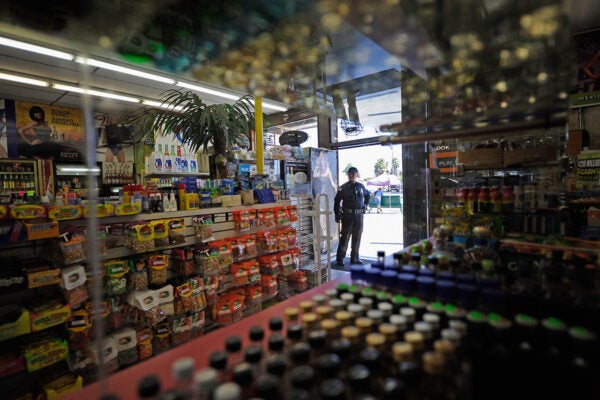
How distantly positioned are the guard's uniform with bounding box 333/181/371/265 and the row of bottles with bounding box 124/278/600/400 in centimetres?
476

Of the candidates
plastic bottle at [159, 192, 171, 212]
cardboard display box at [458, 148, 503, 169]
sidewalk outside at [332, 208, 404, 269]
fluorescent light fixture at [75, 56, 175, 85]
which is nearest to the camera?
cardboard display box at [458, 148, 503, 169]

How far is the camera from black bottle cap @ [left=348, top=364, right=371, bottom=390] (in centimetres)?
56

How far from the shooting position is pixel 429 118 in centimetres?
131

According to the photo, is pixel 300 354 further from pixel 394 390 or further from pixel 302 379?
pixel 394 390

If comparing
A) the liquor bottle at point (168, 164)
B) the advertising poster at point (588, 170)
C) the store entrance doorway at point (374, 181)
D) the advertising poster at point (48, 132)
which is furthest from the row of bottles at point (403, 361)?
the advertising poster at point (48, 132)

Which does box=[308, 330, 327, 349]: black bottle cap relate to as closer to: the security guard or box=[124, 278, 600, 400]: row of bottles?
box=[124, 278, 600, 400]: row of bottles

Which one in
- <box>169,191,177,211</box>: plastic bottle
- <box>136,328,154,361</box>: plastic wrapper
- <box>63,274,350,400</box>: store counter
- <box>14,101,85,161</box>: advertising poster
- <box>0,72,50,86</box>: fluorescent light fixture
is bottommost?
<box>136,328,154,361</box>: plastic wrapper

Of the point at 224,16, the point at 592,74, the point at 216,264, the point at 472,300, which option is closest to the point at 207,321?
the point at 216,264

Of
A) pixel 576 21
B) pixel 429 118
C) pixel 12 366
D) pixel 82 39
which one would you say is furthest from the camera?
pixel 576 21

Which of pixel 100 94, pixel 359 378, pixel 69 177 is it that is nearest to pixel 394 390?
pixel 359 378

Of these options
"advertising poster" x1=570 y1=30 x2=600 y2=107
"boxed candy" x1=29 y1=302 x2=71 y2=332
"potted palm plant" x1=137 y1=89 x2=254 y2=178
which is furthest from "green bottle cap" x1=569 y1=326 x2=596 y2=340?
"advertising poster" x1=570 y1=30 x2=600 y2=107

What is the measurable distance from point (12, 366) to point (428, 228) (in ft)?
9.04

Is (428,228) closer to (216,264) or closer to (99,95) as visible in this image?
(216,264)

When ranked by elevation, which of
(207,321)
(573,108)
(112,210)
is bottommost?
(207,321)
